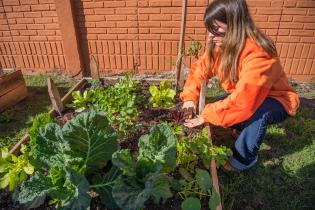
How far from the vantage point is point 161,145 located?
68.1 inches

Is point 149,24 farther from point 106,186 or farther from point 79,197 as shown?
point 79,197

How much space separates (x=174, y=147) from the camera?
1681mm

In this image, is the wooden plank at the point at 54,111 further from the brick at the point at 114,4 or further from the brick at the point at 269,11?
the brick at the point at 269,11

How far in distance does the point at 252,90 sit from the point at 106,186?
4.08ft

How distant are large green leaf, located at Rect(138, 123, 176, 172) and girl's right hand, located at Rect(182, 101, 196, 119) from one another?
2.80 feet

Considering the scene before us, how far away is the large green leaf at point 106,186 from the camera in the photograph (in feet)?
5.48

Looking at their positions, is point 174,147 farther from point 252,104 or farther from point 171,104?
point 171,104

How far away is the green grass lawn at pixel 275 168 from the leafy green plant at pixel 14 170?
116 cm

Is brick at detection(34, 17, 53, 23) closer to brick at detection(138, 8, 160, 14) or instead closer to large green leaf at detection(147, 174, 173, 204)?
brick at detection(138, 8, 160, 14)

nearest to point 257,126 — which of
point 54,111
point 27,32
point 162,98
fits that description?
point 162,98

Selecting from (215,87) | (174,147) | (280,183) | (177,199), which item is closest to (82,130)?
(174,147)

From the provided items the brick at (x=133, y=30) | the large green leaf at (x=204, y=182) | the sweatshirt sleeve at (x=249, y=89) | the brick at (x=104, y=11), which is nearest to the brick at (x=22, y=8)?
the brick at (x=104, y=11)

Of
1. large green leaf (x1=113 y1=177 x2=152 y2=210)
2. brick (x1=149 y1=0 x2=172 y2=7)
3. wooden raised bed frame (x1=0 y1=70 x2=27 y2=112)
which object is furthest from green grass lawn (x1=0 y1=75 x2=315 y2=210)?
brick (x1=149 y1=0 x2=172 y2=7)

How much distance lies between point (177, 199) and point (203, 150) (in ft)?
1.26
